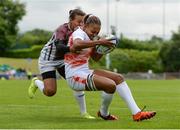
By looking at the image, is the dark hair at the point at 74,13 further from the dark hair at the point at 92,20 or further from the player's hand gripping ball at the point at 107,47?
the player's hand gripping ball at the point at 107,47

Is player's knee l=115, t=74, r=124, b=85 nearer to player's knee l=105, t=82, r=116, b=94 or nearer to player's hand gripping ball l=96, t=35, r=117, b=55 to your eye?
player's knee l=105, t=82, r=116, b=94

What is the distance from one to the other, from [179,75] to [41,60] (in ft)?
267

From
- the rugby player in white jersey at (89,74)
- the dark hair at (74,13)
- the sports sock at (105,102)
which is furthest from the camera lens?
the dark hair at (74,13)

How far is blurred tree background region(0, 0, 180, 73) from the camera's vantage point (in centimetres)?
9919

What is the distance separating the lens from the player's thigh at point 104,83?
11.9 m

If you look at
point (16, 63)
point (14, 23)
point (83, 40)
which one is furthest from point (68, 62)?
point (14, 23)

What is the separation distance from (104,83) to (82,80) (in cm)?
42

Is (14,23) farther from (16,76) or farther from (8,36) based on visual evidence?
(16,76)

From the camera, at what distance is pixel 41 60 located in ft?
46.8

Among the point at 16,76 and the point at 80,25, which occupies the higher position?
the point at 80,25

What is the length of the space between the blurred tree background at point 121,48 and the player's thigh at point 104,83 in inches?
3024

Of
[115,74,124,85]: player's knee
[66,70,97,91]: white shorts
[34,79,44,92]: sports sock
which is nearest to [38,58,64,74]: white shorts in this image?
[34,79,44,92]: sports sock

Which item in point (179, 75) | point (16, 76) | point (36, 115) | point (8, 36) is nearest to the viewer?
point (36, 115)

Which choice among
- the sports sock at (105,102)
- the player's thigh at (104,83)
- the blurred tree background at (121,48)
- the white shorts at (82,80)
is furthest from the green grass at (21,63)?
the player's thigh at (104,83)
